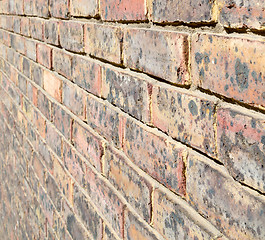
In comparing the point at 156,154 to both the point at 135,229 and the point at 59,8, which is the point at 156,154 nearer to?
the point at 135,229

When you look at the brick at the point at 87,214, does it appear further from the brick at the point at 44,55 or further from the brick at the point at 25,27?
the brick at the point at 25,27

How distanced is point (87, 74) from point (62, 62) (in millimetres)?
257

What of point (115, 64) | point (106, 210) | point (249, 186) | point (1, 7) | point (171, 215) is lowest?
point (106, 210)

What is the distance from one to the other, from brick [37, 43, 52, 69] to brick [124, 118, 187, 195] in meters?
0.68

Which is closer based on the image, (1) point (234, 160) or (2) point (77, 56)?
(1) point (234, 160)

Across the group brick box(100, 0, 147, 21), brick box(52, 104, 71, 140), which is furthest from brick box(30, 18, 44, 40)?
brick box(100, 0, 147, 21)

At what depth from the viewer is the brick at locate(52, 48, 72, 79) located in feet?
4.22

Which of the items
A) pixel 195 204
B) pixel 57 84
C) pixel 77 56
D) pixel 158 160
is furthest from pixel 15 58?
pixel 195 204

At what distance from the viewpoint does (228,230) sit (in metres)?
0.63

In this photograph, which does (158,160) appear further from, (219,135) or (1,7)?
(1,7)

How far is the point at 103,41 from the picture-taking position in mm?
1014

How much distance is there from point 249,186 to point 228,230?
3.7 inches

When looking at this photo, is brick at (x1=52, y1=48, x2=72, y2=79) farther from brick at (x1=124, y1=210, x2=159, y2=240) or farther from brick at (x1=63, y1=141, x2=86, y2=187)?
brick at (x1=124, y1=210, x2=159, y2=240)

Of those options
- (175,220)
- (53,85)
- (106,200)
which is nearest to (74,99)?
(53,85)
